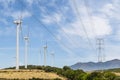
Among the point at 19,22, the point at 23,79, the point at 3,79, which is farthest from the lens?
the point at 19,22

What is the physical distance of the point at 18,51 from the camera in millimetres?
179375

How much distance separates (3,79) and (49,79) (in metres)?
32.1

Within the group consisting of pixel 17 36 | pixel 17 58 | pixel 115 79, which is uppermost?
pixel 17 36

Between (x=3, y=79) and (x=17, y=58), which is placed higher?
(x=17, y=58)

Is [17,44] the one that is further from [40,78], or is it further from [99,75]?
[99,75]

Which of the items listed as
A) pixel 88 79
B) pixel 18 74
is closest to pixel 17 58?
pixel 18 74

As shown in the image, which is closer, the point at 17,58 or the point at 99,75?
the point at 17,58

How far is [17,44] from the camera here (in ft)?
595

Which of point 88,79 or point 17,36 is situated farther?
point 88,79

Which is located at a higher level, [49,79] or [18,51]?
[18,51]

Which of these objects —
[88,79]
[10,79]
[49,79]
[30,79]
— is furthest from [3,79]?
[88,79]

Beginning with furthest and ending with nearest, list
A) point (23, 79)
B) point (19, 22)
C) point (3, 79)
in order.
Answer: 1. point (19, 22)
2. point (23, 79)
3. point (3, 79)

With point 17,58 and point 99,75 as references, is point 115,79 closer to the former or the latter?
point 99,75

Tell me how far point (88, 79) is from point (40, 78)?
1212 inches
